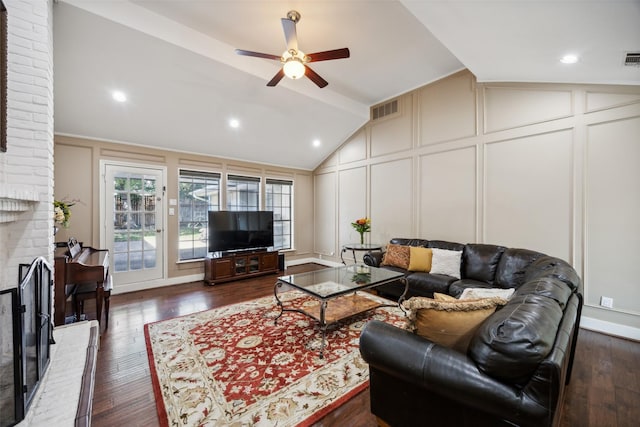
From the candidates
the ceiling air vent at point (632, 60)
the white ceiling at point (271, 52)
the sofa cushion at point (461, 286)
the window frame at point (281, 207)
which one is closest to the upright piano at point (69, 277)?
the white ceiling at point (271, 52)

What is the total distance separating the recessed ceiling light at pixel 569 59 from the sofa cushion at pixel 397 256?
266 centimetres

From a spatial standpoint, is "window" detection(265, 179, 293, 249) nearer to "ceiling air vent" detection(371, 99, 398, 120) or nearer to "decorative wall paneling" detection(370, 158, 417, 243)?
"decorative wall paneling" detection(370, 158, 417, 243)

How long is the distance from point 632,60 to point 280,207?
218 inches

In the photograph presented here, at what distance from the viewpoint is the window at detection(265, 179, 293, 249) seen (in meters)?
6.05

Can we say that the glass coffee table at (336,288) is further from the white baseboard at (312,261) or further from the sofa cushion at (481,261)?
the white baseboard at (312,261)

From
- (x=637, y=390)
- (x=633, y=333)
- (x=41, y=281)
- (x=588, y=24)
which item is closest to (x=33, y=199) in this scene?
(x=41, y=281)

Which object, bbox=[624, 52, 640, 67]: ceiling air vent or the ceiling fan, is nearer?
bbox=[624, 52, 640, 67]: ceiling air vent

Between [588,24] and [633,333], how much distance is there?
9.87 feet

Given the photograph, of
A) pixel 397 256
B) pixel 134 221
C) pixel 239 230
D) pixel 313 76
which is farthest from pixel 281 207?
pixel 313 76

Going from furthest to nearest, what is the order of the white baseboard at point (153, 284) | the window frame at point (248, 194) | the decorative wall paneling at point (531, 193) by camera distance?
the window frame at point (248, 194) < the white baseboard at point (153, 284) < the decorative wall paneling at point (531, 193)

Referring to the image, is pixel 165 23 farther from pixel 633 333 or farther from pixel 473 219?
pixel 633 333

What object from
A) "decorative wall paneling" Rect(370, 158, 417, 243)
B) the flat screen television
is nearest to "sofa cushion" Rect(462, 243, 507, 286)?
"decorative wall paneling" Rect(370, 158, 417, 243)

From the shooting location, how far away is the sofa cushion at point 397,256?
→ 3.85m

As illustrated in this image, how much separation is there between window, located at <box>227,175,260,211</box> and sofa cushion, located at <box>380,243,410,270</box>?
3100 mm
